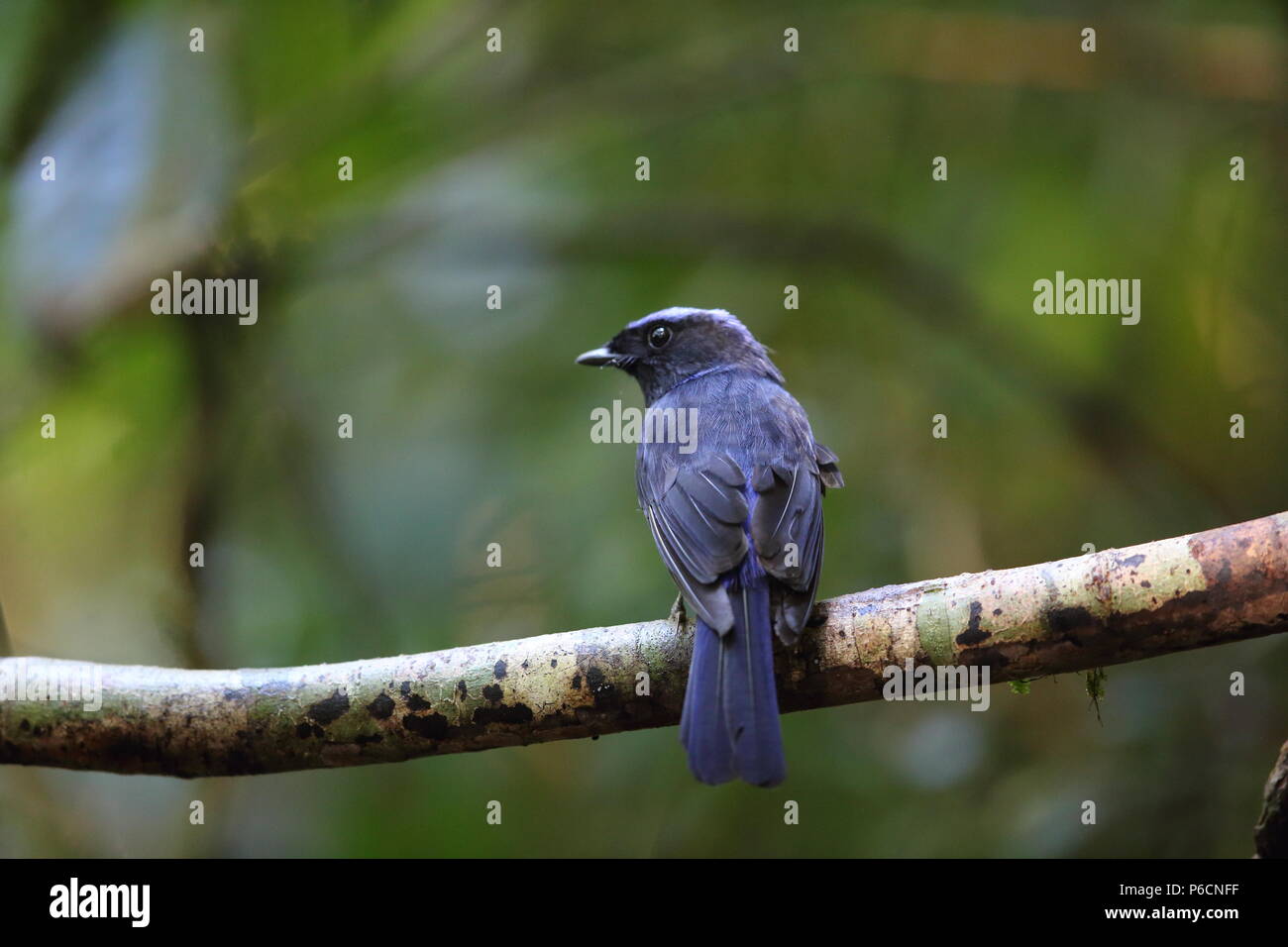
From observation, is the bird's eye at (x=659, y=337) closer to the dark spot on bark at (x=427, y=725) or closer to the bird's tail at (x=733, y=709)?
the bird's tail at (x=733, y=709)

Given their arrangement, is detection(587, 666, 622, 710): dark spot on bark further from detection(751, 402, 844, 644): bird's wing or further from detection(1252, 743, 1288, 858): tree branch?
detection(1252, 743, 1288, 858): tree branch

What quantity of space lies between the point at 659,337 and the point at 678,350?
0.31ft

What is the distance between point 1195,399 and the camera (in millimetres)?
5699

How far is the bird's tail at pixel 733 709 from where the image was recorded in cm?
293

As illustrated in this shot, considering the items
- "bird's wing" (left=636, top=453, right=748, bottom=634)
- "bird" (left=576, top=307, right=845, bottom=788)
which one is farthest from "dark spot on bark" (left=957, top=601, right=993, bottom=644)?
"bird's wing" (left=636, top=453, right=748, bottom=634)

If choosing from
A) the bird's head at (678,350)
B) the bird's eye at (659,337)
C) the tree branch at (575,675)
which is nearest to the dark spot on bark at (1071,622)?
the tree branch at (575,675)

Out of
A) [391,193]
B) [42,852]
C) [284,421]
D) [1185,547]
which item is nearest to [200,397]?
[284,421]

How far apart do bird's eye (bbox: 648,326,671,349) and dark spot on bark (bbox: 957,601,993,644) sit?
7.01 ft

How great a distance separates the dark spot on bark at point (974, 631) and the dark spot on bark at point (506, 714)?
3.60 ft

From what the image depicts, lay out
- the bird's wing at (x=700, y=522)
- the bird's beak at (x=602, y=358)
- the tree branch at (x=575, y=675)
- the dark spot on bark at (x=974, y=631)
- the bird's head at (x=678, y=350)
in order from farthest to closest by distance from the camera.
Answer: the bird's beak at (x=602, y=358), the bird's head at (x=678, y=350), the bird's wing at (x=700, y=522), the dark spot on bark at (x=974, y=631), the tree branch at (x=575, y=675)

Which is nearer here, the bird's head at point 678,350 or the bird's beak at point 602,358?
the bird's head at point 678,350

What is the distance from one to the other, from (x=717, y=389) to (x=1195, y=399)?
2.70m

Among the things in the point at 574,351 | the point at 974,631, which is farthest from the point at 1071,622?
the point at 574,351

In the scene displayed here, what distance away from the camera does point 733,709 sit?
297 centimetres
